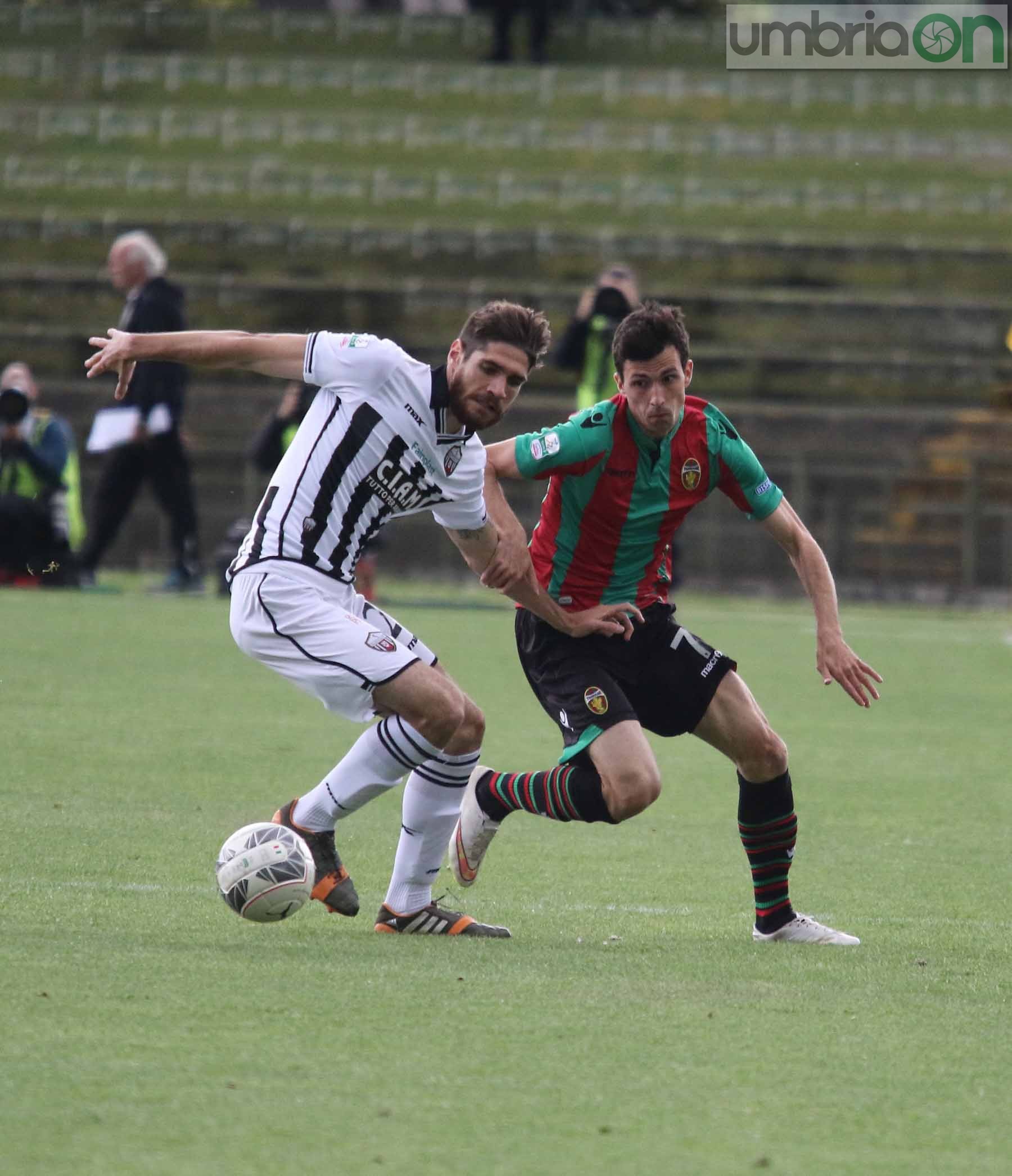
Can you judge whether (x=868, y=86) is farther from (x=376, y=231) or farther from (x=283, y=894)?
(x=283, y=894)

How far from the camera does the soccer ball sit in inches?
197

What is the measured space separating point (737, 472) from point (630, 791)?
0.98 meters

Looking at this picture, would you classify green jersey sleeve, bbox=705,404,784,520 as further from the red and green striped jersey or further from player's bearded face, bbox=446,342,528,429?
player's bearded face, bbox=446,342,528,429

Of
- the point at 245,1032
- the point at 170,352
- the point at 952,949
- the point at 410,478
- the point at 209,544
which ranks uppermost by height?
the point at 170,352

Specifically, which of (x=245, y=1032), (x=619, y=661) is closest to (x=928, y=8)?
(x=619, y=661)

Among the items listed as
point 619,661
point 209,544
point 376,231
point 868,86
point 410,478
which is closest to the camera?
point 410,478

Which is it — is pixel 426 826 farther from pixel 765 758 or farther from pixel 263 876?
pixel 765 758

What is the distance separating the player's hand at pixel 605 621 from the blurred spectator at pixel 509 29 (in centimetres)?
2414

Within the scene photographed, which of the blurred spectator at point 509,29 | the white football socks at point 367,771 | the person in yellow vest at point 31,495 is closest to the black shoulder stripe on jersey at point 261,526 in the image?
the white football socks at point 367,771

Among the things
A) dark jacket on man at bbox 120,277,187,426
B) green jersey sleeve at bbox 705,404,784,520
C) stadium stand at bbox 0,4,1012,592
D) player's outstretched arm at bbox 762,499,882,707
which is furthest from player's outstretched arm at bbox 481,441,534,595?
stadium stand at bbox 0,4,1012,592

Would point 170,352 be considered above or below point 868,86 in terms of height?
below

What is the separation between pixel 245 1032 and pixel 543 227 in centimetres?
2110

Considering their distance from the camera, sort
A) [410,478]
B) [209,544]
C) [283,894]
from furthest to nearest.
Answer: [209,544] < [410,478] < [283,894]

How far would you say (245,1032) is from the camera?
3863 mm
